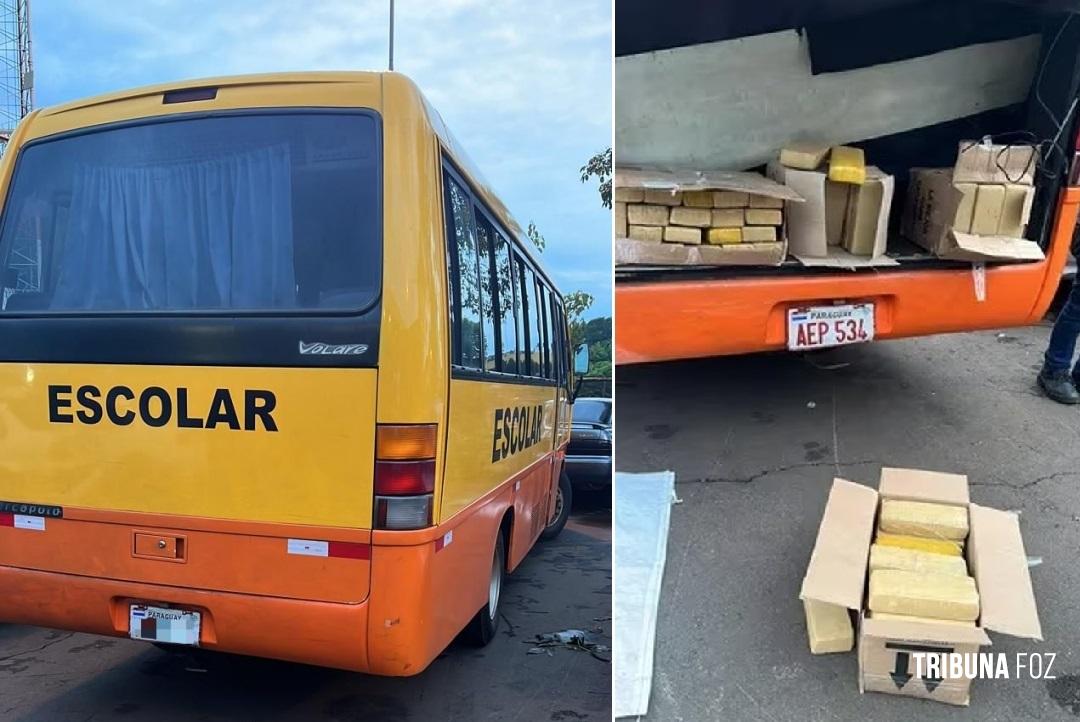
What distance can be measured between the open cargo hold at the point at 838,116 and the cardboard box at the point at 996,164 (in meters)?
0.14

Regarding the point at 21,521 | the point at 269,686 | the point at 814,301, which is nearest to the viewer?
the point at 21,521

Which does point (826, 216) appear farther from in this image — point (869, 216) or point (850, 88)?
point (850, 88)

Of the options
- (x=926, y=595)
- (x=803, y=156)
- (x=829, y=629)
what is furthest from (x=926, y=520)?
(x=803, y=156)

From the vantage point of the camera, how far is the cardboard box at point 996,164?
4047 mm

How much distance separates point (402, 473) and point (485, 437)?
0.84 metres

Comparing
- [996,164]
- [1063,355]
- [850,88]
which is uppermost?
[850,88]

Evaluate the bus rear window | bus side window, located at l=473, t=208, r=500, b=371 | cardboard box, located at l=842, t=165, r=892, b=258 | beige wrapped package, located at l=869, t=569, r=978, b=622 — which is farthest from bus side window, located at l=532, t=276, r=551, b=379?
beige wrapped package, located at l=869, t=569, r=978, b=622

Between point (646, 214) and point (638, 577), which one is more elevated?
point (646, 214)

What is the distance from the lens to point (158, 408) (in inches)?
114

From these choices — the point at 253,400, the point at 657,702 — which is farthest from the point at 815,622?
the point at 253,400

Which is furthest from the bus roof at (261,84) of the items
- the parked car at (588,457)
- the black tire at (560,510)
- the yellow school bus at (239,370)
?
the parked car at (588,457)

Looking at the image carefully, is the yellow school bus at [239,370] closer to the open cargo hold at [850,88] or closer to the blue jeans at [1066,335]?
the open cargo hold at [850,88]

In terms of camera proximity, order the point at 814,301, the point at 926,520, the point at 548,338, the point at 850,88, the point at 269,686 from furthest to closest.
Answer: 1. the point at 548,338
2. the point at 850,88
3. the point at 814,301
4. the point at 269,686
5. the point at 926,520

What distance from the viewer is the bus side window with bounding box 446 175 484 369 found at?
314 centimetres
